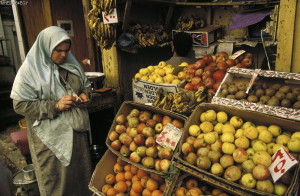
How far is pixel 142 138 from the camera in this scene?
212 centimetres

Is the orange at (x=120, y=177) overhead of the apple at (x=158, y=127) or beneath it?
beneath

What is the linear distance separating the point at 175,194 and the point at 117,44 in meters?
2.90

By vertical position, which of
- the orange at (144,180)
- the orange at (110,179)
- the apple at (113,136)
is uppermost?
the apple at (113,136)

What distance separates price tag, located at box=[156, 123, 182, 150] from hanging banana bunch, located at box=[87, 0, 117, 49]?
231 cm

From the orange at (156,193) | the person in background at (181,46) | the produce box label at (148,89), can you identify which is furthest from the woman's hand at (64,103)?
the person in background at (181,46)

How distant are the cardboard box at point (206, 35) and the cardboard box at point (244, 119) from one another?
270 centimetres

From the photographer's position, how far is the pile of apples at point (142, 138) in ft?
6.44

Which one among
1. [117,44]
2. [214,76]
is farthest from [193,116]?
[117,44]

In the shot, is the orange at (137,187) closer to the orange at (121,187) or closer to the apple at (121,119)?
the orange at (121,187)

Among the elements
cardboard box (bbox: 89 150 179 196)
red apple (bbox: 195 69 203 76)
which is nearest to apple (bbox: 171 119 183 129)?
cardboard box (bbox: 89 150 179 196)

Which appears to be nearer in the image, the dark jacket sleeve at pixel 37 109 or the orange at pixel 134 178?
the orange at pixel 134 178

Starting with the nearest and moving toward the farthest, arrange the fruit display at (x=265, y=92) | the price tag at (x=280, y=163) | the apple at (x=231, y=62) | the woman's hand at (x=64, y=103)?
the price tag at (x=280, y=163), the fruit display at (x=265, y=92), the woman's hand at (x=64, y=103), the apple at (x=231, y=62)

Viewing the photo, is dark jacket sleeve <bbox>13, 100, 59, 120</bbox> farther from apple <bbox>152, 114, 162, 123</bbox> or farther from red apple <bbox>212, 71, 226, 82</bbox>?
red apple <bbox>212, 71, 226, 82</bbox>

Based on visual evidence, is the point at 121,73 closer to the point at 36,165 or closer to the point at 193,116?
the point at 36,165
